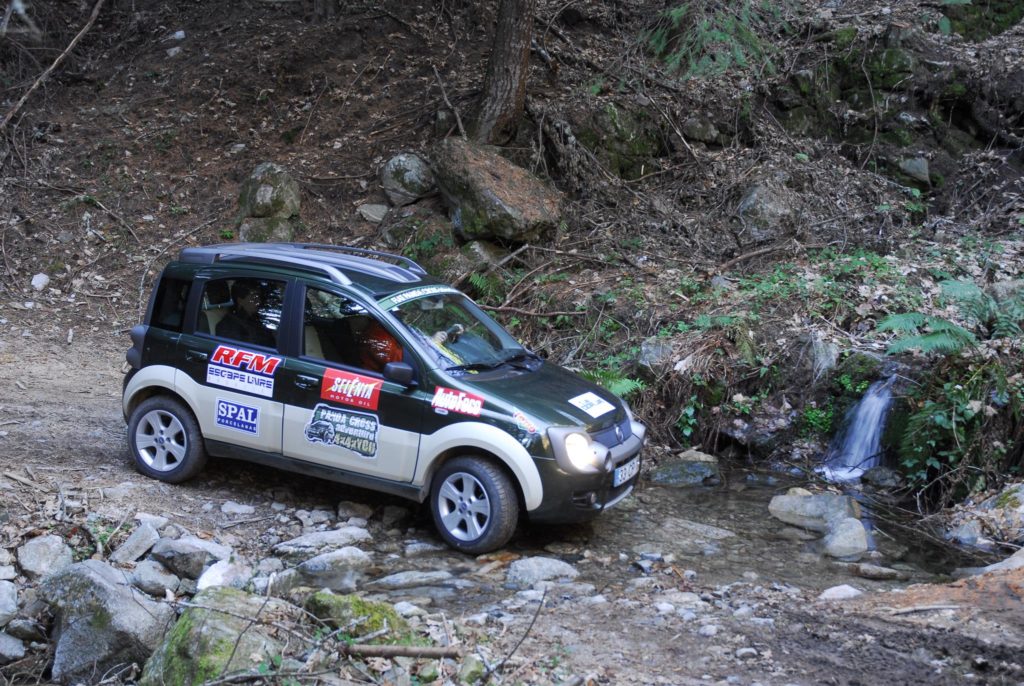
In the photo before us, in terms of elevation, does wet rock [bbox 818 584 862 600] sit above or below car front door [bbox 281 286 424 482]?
below

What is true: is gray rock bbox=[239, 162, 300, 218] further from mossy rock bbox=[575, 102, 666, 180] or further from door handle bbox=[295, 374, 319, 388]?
door handle bbox=[295, 374, 319, 388]

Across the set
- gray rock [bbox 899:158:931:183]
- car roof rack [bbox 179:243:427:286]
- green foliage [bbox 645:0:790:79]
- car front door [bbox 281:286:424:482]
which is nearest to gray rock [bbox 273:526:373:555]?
car front door [bbox 281:286:424:482]

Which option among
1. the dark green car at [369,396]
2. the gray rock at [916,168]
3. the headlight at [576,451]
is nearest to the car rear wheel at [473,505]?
the dark green car at [369,396]

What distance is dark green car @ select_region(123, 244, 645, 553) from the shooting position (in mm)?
6020

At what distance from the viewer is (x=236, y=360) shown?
673cm

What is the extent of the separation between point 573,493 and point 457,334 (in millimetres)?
1563

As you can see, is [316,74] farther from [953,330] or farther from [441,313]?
[953,330]

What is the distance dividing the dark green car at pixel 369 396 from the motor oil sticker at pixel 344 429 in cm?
1

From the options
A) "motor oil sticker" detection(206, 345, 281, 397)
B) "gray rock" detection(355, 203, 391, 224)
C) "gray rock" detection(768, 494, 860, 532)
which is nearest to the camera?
"motor oil sticker" detection(206, 345, 281, 397)

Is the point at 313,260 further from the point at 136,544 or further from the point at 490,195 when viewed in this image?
the point at 490,195

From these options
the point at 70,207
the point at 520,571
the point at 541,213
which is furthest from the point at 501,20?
the point at 520,571

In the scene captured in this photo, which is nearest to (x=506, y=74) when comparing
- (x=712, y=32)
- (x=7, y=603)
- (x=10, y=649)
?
(x=712, y=32)

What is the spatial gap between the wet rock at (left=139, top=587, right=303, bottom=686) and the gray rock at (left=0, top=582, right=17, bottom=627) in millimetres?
1395

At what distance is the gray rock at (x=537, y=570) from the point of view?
19.1 feet
